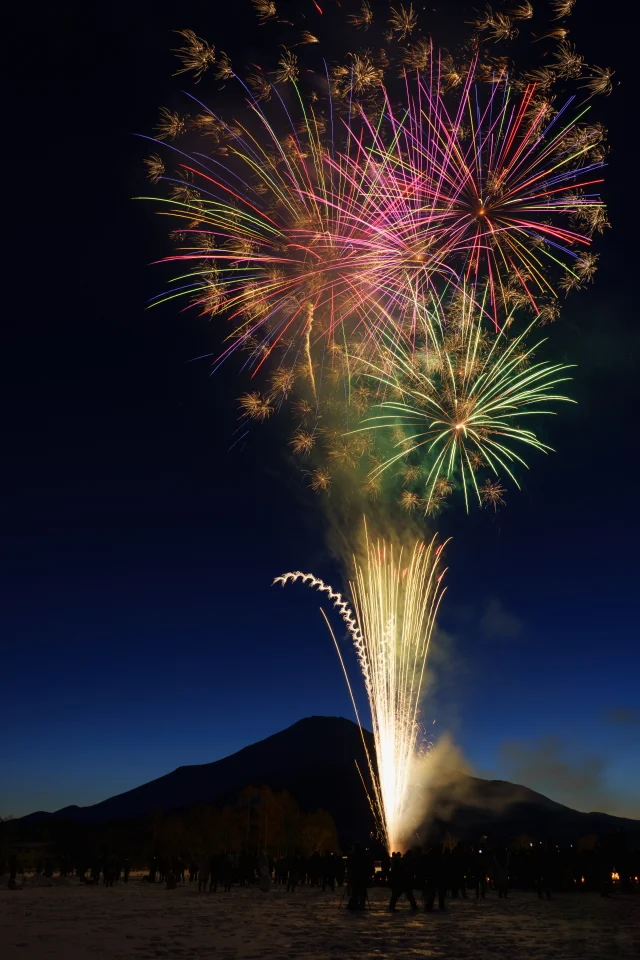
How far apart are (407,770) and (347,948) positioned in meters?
16.3

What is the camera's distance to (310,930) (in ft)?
55.2

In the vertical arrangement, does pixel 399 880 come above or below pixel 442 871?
below

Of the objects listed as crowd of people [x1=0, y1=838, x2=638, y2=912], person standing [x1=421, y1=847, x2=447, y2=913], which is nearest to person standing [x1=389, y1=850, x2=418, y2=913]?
crowd of people [x1=0, y1=838, x2=638, y2=912]

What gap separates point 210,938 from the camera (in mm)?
15141

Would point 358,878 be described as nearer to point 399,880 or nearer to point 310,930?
point 399,880

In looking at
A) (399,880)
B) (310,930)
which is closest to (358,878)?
(399,880)

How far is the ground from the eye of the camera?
42.8 ft

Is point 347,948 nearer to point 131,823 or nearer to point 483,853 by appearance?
point 483,853

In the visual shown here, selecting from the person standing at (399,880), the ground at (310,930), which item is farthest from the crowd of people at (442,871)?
the ground at (310,930)

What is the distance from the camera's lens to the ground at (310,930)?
13.0m

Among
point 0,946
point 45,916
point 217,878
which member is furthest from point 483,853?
point 0,946

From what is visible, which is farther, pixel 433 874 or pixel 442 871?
pixel 442 871

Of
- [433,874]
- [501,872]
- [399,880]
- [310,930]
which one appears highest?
[501,872]

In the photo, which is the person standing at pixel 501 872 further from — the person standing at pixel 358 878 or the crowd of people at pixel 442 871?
the person standing at pixel 358 878
